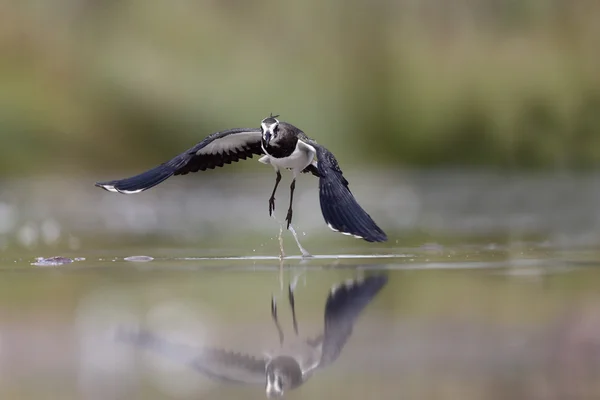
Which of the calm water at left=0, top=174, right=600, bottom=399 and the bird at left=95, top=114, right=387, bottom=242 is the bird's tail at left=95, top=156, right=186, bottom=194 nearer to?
the bird at left=95, top=114, right=387, bottom=242

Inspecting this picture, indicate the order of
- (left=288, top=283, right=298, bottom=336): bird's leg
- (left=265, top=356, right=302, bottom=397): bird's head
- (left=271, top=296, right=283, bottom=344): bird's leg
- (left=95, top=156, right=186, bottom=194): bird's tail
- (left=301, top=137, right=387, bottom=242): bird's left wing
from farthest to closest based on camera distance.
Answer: (left=95, top=156, right=186, bottom=194): bird's tail, (left=301, top=137, right=387, bottom=242): bird's left wing, (left=288, top=283, right=298, bottom=336): bird's leg, (left=271, top=296, right=283, bottom=344): bird's leg, (left=265, top=356, right=302, bottom=397): bird's head

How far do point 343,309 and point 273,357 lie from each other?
960mm

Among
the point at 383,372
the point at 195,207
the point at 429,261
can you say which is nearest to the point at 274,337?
the point at 383,372

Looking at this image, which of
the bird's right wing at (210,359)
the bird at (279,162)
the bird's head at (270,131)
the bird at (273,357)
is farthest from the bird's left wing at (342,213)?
the bird's right wing at (210,359)

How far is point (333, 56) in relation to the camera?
16078mm

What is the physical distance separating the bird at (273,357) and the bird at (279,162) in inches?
37.6

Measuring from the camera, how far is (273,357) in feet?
11.3

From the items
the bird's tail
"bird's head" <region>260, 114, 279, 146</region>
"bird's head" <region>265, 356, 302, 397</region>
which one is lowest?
"bird's head" <region>265, 356, 302, 397</region>

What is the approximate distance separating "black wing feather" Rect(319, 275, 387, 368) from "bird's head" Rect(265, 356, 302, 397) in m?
0.10

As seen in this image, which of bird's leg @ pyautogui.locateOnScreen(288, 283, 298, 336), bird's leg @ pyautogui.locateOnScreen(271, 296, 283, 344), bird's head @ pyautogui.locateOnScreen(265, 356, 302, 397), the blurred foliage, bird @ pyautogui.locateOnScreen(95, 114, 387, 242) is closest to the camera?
bird's head @ pyautogui.locateOnScreen(265, 356, 302, 397)

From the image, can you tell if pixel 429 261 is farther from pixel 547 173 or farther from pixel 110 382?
pixel 547 173

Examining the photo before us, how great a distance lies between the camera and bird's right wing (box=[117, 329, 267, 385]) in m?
3.17

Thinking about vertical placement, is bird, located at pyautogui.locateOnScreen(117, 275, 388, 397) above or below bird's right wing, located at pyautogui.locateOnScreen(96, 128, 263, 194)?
below

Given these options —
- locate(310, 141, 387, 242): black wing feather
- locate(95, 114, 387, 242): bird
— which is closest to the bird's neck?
locate(95, 114, 387, 242): bird
